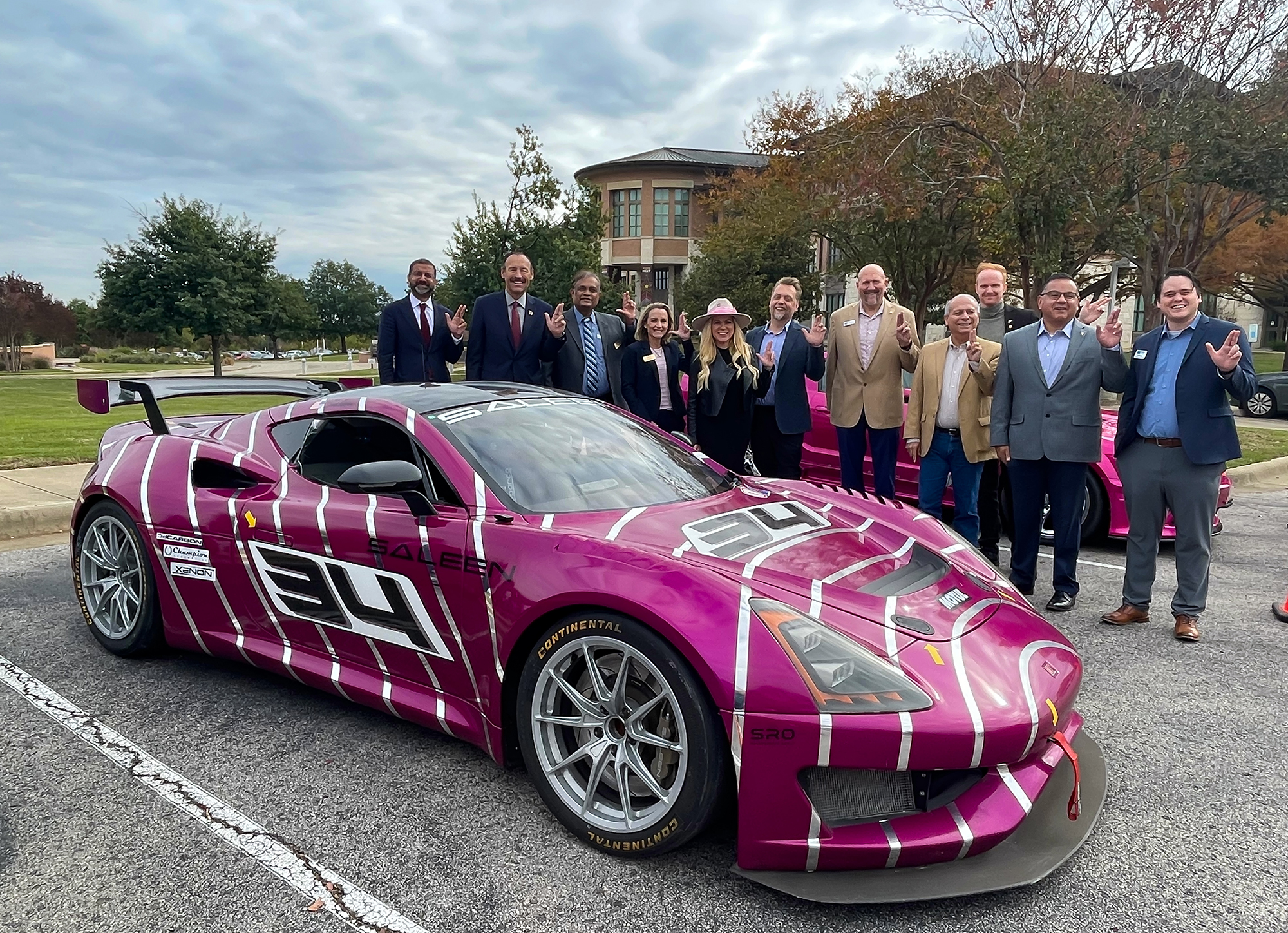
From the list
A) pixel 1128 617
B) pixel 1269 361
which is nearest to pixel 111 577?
pixel 1128 617

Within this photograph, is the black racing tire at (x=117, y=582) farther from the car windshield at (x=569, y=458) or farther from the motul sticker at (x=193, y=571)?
the car windshield at (x=569, y=458)

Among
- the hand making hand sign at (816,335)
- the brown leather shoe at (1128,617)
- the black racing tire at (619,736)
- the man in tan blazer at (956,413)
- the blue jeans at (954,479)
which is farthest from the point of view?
the hand making hand sign at (816,335)

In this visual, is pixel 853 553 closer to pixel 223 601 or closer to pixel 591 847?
pixel 591 847

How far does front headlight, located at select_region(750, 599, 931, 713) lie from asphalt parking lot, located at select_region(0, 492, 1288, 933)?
22.4 inches

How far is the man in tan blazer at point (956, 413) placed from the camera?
5137 mm

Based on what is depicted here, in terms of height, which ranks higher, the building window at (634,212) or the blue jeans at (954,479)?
the building window at (634,212)

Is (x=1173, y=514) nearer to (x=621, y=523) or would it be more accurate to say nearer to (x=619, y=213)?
(x=621, y=523)

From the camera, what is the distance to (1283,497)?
866 cm

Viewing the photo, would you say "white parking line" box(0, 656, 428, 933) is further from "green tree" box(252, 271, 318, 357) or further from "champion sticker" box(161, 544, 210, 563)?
"green tree" box(252, 271, 318, 357)

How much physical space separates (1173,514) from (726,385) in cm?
267

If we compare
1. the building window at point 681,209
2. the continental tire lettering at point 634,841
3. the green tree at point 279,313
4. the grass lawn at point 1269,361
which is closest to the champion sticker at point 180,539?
the continental tire lettering at point 634,841

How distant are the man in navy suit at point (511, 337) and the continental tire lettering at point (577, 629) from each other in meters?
3.95

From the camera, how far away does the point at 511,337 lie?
247 inches

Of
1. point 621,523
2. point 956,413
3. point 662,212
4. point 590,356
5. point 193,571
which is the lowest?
point 193,571
